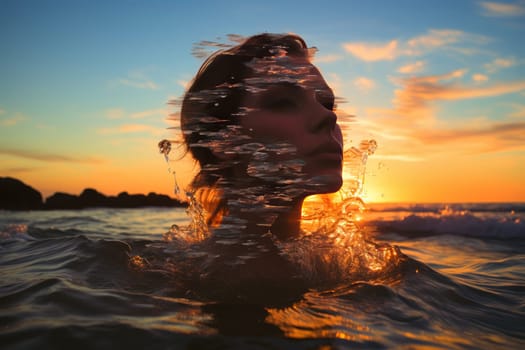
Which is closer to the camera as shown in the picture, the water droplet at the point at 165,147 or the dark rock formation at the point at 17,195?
the water droplet at the point at 165,147

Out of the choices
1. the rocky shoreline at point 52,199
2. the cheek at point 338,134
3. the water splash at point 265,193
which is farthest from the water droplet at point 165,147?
the rocky shoreline at point 52,199

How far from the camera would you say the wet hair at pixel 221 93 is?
254 centimetres

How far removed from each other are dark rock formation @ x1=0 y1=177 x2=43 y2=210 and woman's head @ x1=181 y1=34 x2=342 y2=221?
2706 centimetres

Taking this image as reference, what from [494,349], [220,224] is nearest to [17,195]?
[220,224]

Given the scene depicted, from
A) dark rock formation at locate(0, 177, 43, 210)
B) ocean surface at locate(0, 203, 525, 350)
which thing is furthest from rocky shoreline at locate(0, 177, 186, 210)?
ocean surface at locate(0, 203, 525, 350)

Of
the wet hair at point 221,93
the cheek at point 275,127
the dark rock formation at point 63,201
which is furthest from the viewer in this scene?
the dark rock formation at point 63,201

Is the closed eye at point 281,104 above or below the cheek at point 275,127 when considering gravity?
above

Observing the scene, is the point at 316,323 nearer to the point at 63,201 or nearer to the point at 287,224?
the point at 287,224

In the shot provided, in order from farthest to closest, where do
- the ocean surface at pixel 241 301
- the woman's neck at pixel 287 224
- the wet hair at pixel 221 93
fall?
the woman's neck at pixel 287 224
the wet hair at pixel 221 93
the ocean surface at pixel 241 301

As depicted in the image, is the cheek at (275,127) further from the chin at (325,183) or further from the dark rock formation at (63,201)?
the dark rock formation at (63,201)

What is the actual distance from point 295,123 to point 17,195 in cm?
2934

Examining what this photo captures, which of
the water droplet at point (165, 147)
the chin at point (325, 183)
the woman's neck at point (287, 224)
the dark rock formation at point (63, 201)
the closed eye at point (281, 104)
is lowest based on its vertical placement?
the dark rock formation at point (63, 201)

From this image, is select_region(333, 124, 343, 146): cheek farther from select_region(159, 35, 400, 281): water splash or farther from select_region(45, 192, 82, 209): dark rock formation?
select_region(45, 192, 82, 209): dark rock formation

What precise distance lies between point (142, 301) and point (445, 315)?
1533 mm
